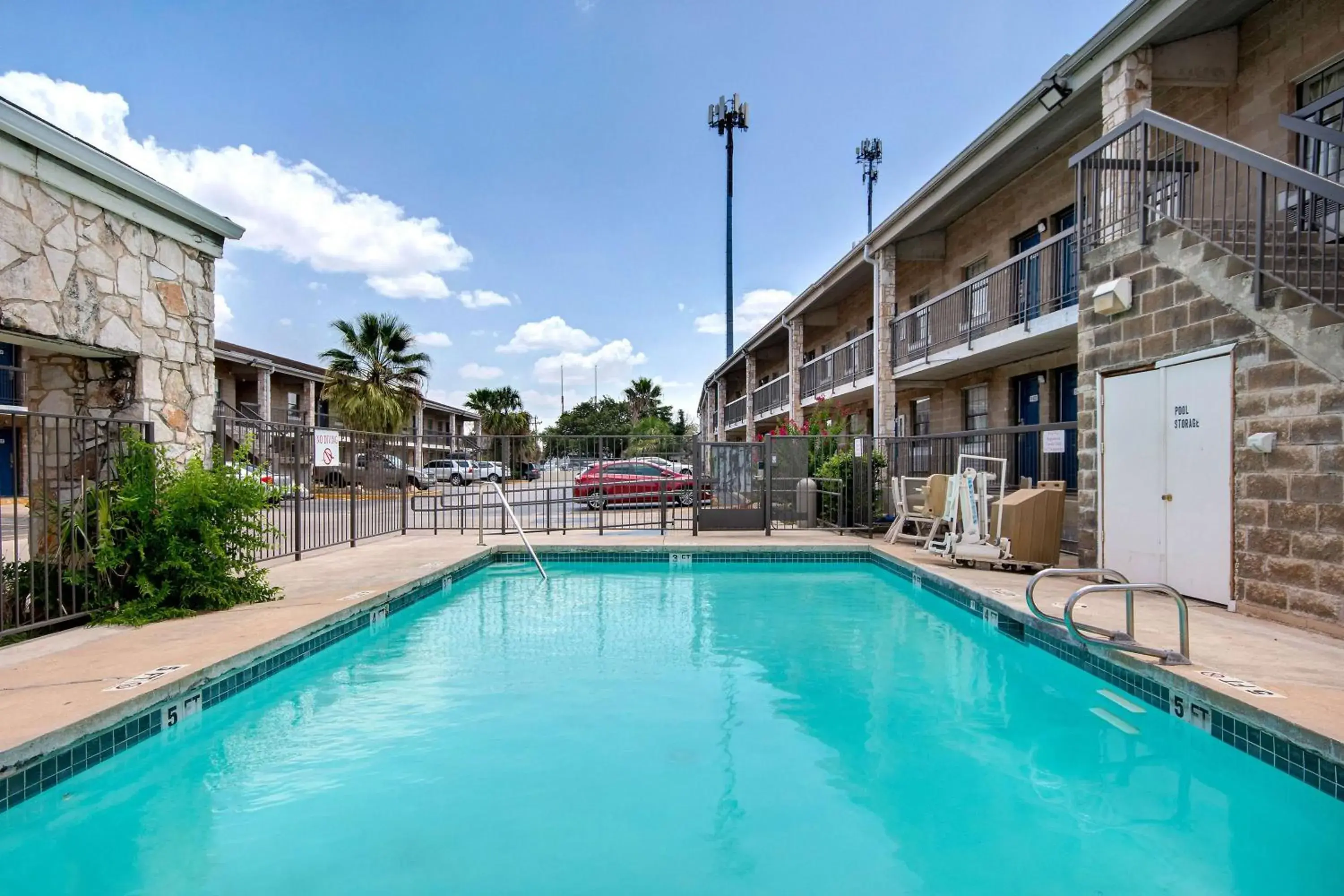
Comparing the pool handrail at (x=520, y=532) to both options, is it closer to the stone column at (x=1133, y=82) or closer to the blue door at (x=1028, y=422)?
the blue door at (x=1028, y=422)

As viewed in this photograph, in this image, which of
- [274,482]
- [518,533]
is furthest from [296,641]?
[518,533]

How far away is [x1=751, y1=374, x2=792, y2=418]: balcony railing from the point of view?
21109 mm

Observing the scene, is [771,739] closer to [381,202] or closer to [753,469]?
[753,469]

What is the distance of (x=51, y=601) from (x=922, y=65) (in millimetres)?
18240

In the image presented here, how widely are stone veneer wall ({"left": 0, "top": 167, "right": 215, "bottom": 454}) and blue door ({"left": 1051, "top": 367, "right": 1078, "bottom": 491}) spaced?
11109 millimetres

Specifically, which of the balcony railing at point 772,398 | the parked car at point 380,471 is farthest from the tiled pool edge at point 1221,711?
the balcony railing at point 772,398

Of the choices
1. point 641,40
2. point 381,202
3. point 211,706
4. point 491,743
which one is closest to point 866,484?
point 491,743

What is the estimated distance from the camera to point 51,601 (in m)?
5.04

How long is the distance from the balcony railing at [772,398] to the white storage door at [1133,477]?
12773 millimetres

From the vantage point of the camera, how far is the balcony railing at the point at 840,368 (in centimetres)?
1530

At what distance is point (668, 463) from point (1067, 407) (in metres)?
6.75

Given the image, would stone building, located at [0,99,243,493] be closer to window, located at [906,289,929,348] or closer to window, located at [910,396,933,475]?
window, located at [910,396,933,475]

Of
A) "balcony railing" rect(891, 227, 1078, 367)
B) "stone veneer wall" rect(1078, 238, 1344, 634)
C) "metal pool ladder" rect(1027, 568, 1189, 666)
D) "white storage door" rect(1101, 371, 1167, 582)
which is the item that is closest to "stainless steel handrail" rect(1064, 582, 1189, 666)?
"metal pool ladder" rect(1027, 568, 1189, 666)

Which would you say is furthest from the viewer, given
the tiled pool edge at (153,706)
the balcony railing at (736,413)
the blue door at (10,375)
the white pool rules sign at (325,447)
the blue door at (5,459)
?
the balcony railing at (736,413)
